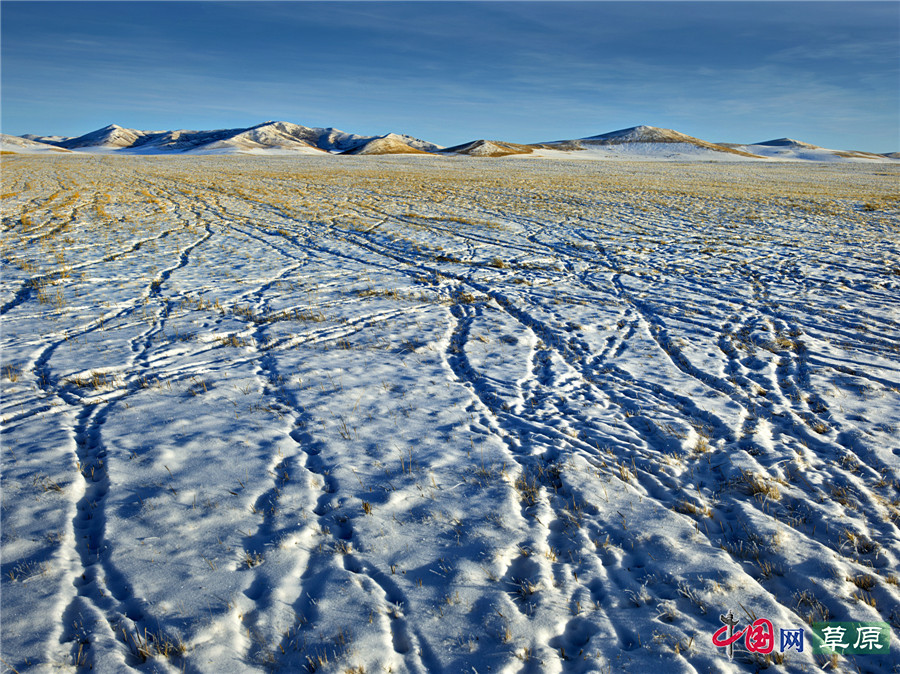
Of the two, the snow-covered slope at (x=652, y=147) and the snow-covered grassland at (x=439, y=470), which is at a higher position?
the snow-covered slope at (x=652, y=147)

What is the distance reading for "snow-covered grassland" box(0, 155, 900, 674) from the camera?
393 centimetres

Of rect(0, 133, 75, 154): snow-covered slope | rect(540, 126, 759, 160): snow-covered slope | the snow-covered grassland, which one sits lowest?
the snow-covered grassland

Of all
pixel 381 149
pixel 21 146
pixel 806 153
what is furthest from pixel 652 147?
pixel 21 146

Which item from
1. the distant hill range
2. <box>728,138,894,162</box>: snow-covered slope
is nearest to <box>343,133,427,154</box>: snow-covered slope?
the distant hill range

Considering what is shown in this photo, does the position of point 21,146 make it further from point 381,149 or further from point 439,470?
point 439,470

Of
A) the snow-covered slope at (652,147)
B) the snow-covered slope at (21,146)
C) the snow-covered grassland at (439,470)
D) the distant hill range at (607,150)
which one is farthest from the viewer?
Result: the snow-covered slope at (21,146)

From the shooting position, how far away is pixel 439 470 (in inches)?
229

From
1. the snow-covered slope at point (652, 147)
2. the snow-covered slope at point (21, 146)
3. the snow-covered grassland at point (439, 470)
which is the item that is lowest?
the snow-covered grassland at point (439, 470)

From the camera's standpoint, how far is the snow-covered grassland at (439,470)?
3926mm

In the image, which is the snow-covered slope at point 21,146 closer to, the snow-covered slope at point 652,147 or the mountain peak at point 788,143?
the snow-covered slope at point 652,147

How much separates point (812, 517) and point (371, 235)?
17755 mm

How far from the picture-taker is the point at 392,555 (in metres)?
4.61

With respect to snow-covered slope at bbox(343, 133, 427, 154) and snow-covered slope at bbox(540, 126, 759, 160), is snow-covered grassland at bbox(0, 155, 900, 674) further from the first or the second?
snow-covered slope at bbox(343, 133, 427, 154)

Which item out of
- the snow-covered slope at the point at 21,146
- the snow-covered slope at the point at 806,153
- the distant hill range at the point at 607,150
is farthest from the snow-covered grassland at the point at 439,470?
the snow-covered slope at the point at 21,146
